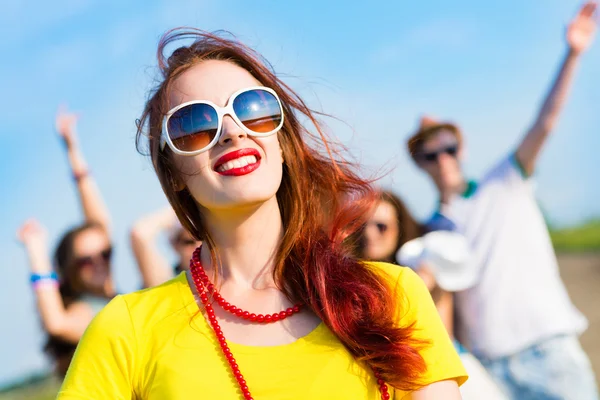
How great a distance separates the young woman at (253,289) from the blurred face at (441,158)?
2.84 metres

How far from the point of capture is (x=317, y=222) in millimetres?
2094

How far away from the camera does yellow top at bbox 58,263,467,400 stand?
1.78 meters

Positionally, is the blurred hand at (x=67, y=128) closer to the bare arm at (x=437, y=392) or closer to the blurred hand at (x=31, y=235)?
the blurred hand at (x=31, y=235)

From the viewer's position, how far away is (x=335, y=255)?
202 cm

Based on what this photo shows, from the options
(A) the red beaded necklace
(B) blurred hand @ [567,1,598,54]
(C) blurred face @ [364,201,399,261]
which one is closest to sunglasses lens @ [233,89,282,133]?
(A) the red beaded necklace

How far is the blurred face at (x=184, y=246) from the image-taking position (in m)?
4.70

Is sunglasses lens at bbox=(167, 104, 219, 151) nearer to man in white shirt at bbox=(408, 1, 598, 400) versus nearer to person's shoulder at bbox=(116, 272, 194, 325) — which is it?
person's shoulder at bbox=(116, 272, 194, 325)

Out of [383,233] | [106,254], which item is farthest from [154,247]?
[383,233]

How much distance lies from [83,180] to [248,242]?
4.17 metres

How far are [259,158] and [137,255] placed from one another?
297 cm

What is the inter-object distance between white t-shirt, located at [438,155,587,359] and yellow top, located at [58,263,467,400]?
2663 millimetres

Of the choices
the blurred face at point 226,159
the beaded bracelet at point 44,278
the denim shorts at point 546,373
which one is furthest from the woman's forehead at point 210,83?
the beaded bracelet at point 44,278

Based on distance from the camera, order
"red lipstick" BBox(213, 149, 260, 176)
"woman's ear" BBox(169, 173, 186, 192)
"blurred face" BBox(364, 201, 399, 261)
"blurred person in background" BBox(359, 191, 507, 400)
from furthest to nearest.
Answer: "blurred face" BBox(364, 201, 399, 261), "blurred person in background" BBox(359, 191, 507, 400), "woman's ear" BBox(169, 173, 186, 192), "red lipstick" BBox(213, 149, 260, 176)

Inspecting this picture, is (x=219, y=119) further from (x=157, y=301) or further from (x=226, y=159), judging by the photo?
(x=157, y=301)
